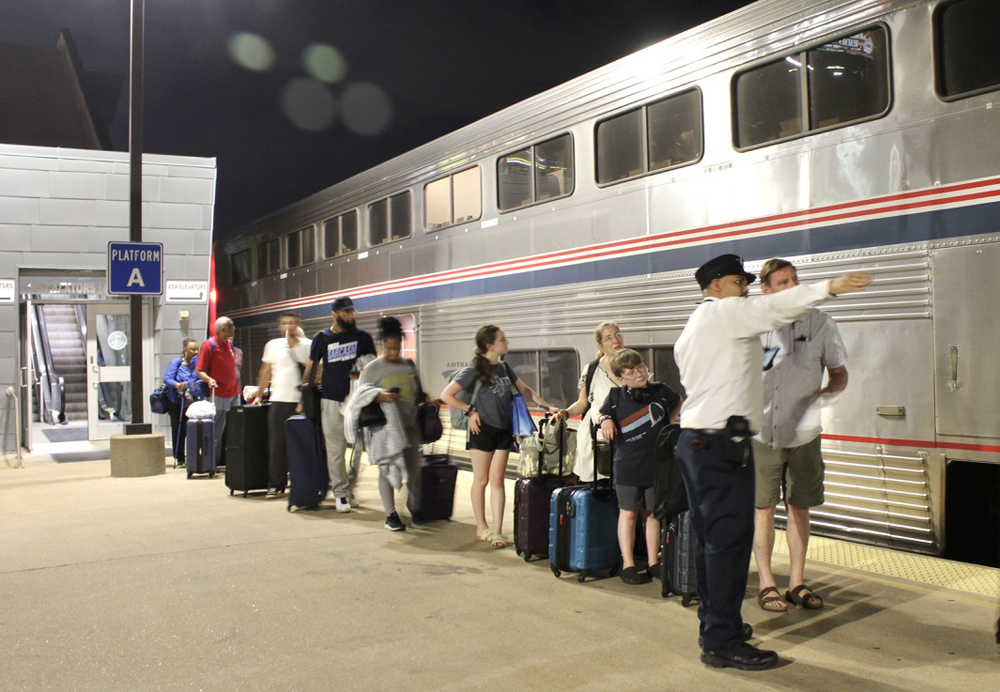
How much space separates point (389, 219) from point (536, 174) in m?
3.22

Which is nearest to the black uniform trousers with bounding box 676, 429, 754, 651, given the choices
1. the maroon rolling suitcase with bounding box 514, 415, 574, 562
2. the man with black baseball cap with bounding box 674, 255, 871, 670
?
the man with black baseball cap with bounding box 674, 255, 871, 670

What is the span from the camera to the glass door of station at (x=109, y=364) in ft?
46.5

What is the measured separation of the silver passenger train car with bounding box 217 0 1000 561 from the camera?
18.6ft

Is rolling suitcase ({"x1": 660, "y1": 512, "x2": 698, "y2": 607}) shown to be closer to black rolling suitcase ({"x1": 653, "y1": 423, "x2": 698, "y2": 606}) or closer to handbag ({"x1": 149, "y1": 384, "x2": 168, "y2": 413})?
black rolling suitcase ({"x1": 653, "y1": 423, "x2": 698, "y2": 606})

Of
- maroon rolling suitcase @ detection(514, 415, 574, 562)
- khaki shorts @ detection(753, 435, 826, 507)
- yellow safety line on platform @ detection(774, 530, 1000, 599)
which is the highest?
khaki shorts @ detection(753, 435, 826, 507)

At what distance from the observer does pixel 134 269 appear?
11.1 metres

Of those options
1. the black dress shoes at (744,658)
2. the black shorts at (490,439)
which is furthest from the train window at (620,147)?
the black dress shoes at (744,658)

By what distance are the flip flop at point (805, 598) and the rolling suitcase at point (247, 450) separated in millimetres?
5675

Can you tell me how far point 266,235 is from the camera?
16.0 meters

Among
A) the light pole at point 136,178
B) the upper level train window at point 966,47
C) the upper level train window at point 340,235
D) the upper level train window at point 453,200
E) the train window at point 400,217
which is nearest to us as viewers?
the upper level train window at point 966,47

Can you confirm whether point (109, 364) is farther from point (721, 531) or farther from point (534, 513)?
point (721, 531)

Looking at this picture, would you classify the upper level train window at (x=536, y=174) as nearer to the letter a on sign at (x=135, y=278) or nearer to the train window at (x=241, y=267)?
the letter a on sign at (x=135, y=278)

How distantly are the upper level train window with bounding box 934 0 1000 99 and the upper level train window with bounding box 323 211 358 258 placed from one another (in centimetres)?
842

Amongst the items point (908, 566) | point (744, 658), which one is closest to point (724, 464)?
point (744, 658)
